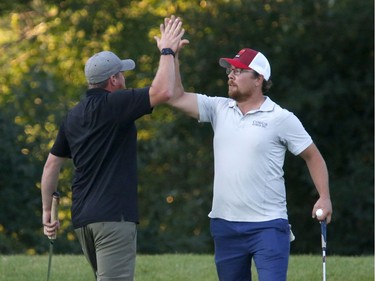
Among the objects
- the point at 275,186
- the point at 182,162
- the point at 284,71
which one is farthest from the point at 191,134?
the point at 275,186

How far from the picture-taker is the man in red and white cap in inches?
261

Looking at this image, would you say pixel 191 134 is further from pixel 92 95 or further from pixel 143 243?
pixel 92 95

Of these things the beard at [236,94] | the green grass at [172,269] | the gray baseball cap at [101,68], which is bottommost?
the green grass at [172,269]

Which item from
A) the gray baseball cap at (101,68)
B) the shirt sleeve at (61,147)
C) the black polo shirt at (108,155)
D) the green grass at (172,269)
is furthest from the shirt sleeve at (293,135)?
the green grass at (172,269)

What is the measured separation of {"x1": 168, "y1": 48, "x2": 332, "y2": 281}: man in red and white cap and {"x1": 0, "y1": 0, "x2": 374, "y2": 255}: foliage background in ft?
37.2

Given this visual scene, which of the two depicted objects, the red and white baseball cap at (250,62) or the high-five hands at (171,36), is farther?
the red and white baseball cap at (250,62)

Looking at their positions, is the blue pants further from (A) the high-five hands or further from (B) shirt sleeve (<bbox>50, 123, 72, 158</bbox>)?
(A) the high-five hands

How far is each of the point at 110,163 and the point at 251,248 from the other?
40.9 inches

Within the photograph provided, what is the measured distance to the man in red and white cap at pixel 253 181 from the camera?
6637 millimetres

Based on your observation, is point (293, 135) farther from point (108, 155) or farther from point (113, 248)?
point (113, 248)

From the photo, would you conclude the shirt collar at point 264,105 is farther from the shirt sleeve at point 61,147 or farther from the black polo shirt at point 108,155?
the shirt sleeve at point 61,147

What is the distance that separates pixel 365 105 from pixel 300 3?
7.19ft

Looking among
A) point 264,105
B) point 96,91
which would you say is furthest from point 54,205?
point 264,105

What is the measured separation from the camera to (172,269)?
985cm
